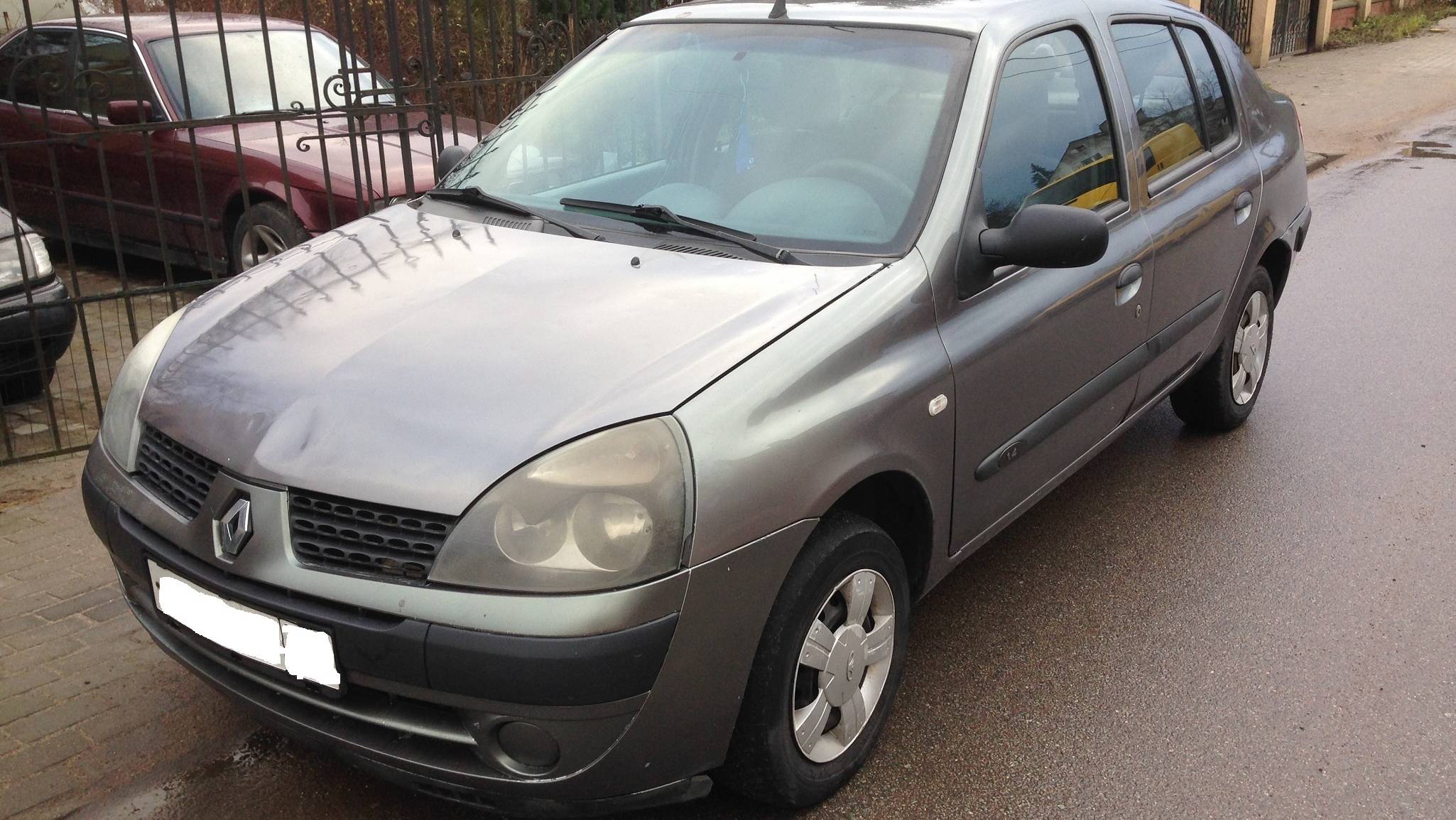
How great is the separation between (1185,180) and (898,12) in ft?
4.13

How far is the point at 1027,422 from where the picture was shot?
10.8ft

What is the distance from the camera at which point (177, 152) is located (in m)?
6.75

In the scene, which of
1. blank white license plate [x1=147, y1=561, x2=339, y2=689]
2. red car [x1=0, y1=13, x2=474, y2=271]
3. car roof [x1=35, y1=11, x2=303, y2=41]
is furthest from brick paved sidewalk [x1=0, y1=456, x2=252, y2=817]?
car roof [x1=35, y1=11, x2=303, y2=41]

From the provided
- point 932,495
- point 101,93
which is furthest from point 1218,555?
point 101,93

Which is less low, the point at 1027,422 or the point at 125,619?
the point at 1027,422

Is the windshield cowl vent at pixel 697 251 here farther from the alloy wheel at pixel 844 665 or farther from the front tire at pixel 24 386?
the front tire at pixel 24 386

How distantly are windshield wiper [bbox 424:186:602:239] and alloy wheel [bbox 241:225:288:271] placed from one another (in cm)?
304

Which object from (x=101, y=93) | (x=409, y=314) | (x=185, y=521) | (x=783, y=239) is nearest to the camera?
(x=185, y=521)

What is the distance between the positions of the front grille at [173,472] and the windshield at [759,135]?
121 cm

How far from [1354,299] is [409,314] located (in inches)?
235

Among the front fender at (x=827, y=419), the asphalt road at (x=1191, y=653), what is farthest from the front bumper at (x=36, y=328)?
the front fender at (x=827, y=419)

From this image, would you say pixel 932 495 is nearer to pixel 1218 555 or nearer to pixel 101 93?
pixel 1218 555

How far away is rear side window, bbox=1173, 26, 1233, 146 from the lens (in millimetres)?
4480

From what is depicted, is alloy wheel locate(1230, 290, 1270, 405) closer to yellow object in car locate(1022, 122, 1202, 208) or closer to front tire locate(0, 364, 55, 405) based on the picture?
yellow object in car locate(1022, 122, 1202, 208)
